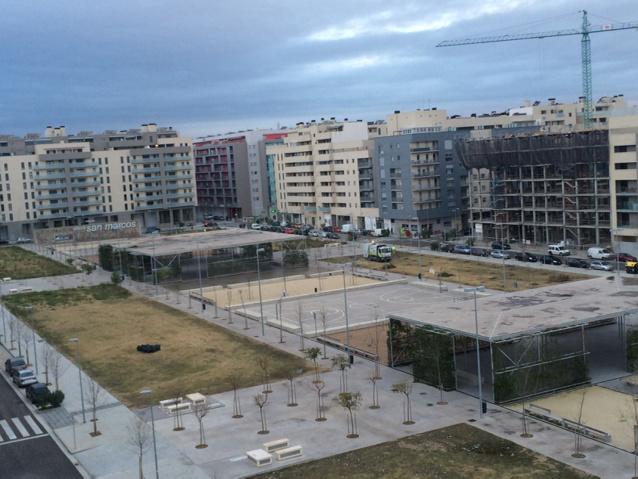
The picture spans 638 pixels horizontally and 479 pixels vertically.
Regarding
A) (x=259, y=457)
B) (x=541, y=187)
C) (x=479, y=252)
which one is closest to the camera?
(x=259, y=457)

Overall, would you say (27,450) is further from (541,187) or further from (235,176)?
(235,176)

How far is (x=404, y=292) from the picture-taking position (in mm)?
54969

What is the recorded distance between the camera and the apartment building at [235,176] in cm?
13350

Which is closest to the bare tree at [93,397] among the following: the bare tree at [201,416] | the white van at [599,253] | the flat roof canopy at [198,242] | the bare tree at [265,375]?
the bare tree at [201,416]

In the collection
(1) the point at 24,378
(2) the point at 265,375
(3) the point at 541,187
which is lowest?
(2) the point at 265,375

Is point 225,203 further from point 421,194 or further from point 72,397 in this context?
point 72,397

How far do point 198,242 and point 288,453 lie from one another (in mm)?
49153

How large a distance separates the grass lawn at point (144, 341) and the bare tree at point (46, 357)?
0.90 metres

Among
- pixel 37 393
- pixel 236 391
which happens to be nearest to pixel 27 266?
pixel 37 393

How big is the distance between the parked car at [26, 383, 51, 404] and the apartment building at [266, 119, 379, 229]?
6681 cm

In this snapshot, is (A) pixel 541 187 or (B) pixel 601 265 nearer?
(B) pixel 601 265

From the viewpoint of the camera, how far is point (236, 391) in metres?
33.0

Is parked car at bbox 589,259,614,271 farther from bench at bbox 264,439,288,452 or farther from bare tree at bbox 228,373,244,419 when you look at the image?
bench at bbox 264,439,288,452

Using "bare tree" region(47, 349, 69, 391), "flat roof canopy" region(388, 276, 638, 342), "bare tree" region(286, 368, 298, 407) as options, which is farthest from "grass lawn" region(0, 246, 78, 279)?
"flat roof canopy" region(388, 276, 638, 342)
